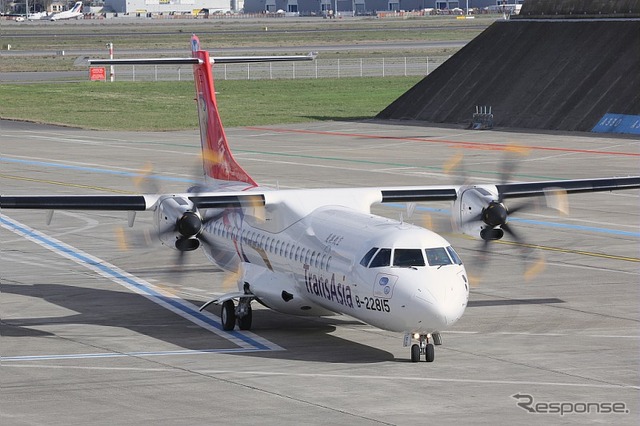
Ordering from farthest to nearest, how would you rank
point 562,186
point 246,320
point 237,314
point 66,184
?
point 66,184 → point 562,186 → point 246,320 → point 237,314

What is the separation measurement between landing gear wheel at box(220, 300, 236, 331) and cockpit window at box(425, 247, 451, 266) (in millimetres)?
5615

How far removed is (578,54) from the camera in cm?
7050

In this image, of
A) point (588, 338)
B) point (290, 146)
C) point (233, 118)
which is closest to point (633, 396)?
point (588, 338)

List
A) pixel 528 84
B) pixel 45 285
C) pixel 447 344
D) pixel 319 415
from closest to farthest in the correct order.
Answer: pixel 319 415 → pixel 447 344 → pixel 45 285 → pixel 528 84

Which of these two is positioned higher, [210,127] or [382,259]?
[210,127]

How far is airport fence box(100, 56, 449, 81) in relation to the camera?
372 feet

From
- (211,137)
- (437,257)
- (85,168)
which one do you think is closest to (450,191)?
(437,257)

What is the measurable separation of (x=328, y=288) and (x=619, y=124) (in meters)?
45.3

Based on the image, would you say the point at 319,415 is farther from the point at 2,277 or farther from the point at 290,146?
the point at 290,146

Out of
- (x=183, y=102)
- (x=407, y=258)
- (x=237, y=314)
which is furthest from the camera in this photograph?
(x=183, y=102)

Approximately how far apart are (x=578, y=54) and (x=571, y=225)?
31.6 meters

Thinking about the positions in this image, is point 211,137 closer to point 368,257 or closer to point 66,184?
point 368,257

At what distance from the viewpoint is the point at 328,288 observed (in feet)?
79.0

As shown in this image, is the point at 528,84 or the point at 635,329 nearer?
the point at 635,329
